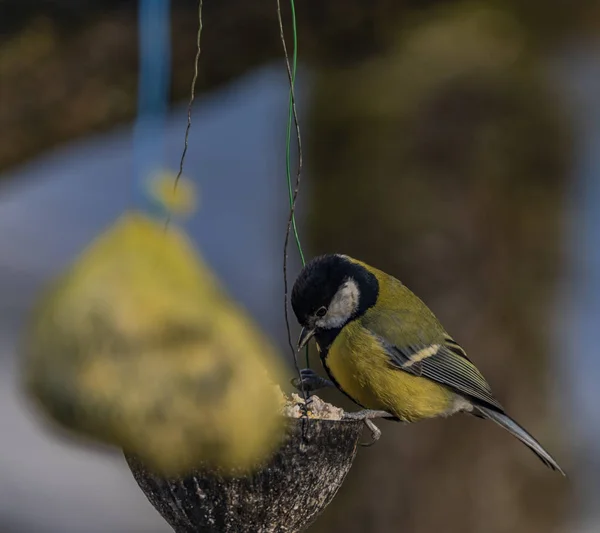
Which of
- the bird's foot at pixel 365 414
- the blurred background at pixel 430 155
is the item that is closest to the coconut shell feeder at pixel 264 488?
the bird's foot at pixel 365 414

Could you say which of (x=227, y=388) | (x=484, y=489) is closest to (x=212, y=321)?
(x=227, y=388)

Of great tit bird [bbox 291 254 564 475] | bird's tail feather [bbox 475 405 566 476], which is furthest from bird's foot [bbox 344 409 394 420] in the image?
bird's tail feather [bbox 475 405 566 476]

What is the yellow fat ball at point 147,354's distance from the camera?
4.20 feet

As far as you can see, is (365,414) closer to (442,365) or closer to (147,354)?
(442,365)

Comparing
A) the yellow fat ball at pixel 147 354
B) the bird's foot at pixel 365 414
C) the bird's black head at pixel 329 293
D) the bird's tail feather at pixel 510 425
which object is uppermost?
the yellow fat ball at pixel 147 354

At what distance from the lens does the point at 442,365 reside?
2.24 metres

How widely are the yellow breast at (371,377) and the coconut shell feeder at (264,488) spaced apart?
1.02ft

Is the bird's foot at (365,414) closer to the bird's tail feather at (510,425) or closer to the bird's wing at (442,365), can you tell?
the bird's wing at (442,365)

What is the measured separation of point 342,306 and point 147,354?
2.85ft

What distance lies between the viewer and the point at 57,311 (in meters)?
1.30

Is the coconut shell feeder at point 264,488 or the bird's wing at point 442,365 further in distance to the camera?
the bird's wing at point 442,365

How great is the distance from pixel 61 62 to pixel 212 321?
7.14 ft

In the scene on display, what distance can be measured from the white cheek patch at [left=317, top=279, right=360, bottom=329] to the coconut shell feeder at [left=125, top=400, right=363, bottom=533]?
344 mm

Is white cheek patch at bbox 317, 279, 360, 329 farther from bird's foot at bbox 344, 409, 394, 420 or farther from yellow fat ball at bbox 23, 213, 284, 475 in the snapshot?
yellow fat ball at bbox 23, 213, 284, 475
